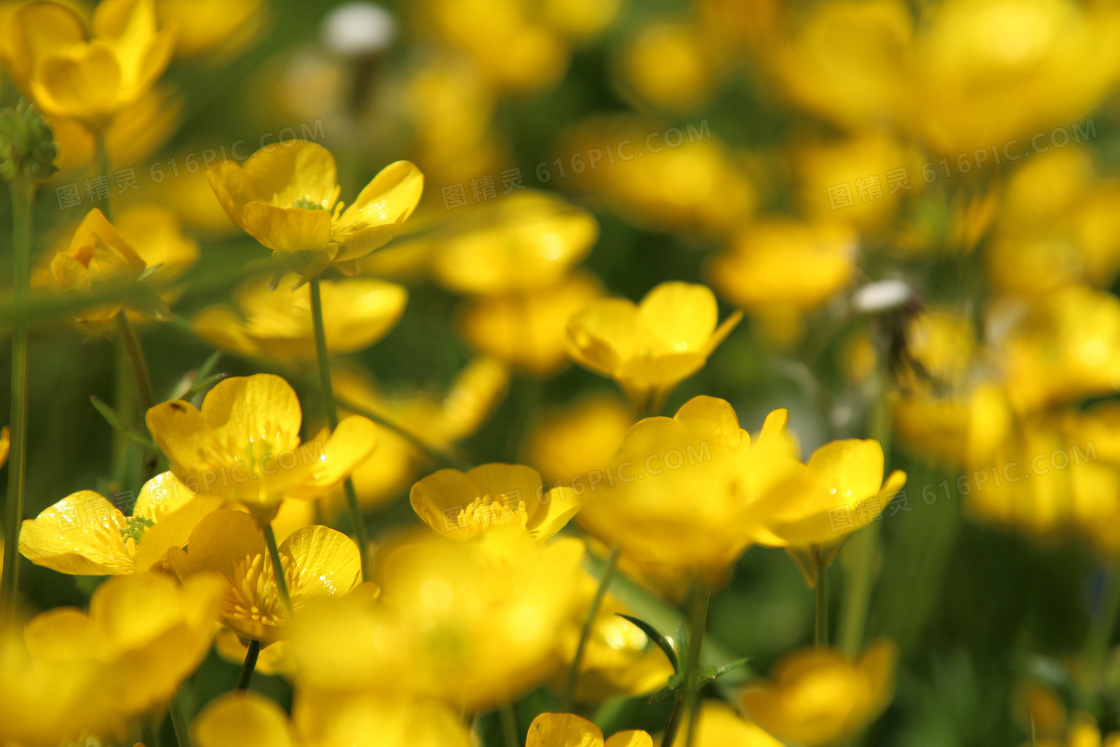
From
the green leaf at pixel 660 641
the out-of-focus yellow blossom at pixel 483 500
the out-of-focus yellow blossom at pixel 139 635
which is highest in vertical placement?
the out-of-focus yellow blossom at pixel 139 635

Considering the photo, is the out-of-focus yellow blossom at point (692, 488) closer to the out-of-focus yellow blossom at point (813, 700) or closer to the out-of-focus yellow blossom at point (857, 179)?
the out-of-focus yellow blossom at point (813, 700)

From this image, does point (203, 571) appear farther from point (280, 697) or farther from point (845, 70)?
point (845, 70)

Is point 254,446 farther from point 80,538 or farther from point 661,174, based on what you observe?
point 661,174

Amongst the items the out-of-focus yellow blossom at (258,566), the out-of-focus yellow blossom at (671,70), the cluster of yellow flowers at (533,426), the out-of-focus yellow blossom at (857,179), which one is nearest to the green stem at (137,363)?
the cluster of yellow flowers at (533,426)

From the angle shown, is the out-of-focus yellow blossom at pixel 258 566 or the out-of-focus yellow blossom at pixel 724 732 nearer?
the out-of-focus yellow blossom at pixel 258 566

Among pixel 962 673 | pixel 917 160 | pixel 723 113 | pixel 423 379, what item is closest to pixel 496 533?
pixel 962 673

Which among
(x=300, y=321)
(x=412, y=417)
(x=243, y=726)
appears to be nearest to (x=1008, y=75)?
(x=412, y=417)
